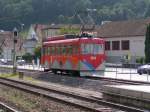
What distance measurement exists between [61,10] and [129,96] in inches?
6282

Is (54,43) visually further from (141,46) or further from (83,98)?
(141,46)

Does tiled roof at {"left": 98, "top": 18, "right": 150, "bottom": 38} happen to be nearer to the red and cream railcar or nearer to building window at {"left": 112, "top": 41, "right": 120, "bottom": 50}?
building window at {"left": 112, "top": 41, "right": 120, "bottom": 50}

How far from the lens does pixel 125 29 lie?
9562 centimetres

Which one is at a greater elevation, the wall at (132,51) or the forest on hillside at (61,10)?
the forest on hillside at (61,10)

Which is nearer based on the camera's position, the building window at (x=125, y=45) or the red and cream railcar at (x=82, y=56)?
the red and cream railcar at (x=82, y=56)

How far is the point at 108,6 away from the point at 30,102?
158335 millimetres

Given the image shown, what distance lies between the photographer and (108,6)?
583 ft

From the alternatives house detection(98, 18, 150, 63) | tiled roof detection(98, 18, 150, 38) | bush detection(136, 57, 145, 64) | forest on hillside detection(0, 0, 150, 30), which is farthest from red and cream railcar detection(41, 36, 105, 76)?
forest on hillside detection(0, 0, 150, 30)

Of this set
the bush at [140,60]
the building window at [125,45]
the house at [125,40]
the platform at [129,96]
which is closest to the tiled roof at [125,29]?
the house at [125,40]

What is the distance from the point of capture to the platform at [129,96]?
18734 millimetres

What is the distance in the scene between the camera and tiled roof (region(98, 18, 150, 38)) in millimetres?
90731

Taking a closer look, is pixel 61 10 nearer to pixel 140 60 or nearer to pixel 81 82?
pixel 140 60

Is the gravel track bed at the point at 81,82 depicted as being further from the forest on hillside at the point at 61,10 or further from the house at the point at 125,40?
the forest on hillside at the point at 61,10

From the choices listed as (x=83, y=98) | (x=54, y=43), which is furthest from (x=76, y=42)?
(x=83, y=98)
